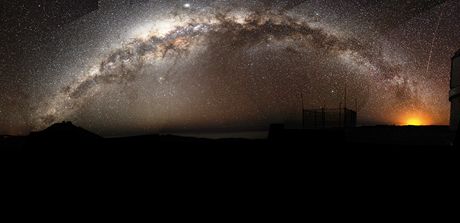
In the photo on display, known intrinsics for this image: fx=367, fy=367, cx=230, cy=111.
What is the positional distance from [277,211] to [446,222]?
254 centimetres

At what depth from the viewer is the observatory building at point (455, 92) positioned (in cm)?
1387

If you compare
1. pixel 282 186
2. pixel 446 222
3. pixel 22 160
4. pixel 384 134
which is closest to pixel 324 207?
pixel 282 186

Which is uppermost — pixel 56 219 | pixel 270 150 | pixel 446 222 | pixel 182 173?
pixel 270 150

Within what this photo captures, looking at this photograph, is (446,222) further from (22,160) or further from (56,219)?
(22,160)

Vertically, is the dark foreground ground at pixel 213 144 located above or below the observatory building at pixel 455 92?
below

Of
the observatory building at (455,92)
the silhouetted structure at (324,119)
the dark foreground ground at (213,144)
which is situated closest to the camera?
the dark foreground ground at (213,144)

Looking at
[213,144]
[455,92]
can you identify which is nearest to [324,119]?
[455,92]

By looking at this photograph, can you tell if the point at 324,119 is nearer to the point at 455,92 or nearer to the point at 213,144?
the point at 455,92

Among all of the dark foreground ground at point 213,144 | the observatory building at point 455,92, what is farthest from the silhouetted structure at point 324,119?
the dark foreground ground at point 213,144

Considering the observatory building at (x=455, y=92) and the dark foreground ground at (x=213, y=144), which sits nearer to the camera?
the dark foreground ground at (x=213, y=144)

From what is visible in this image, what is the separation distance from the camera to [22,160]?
6.96m

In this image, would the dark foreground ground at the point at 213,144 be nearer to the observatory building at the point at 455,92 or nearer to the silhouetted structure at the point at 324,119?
the observatory building at the point at 455,92

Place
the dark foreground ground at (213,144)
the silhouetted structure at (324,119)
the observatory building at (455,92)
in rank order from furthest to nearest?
the silhouetted structure at (324,119) → the observatory building at (455,92) → the dark foreground ground at (213,144)

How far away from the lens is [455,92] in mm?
13883
